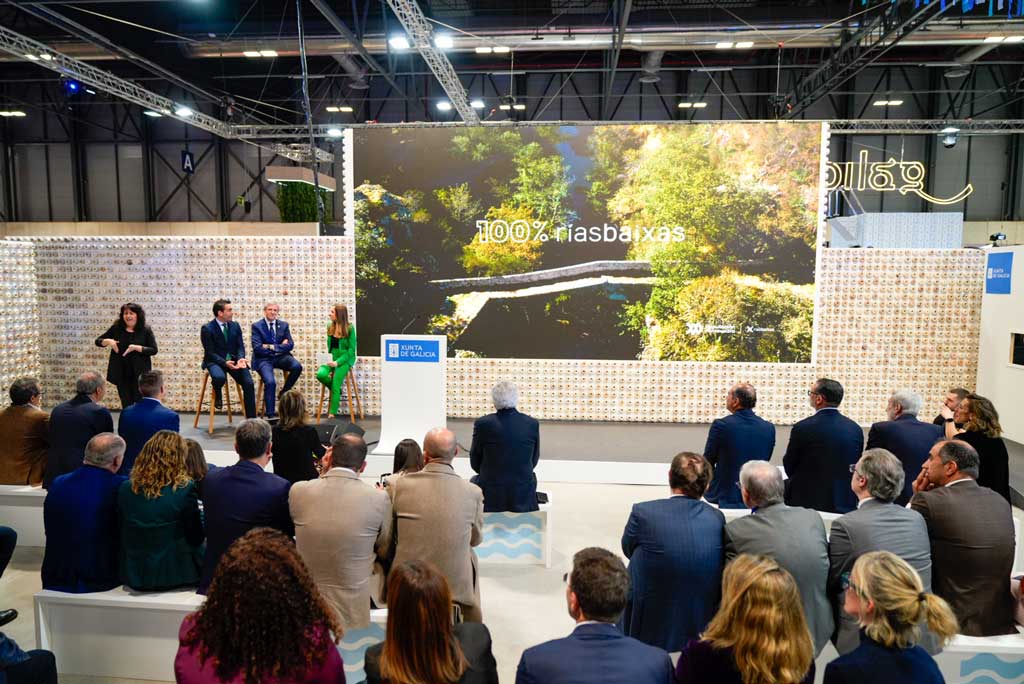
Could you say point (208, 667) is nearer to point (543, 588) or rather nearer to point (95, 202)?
point (543, 588)

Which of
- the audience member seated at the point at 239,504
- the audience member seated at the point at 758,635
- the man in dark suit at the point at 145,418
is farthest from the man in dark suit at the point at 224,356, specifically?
the audience member seated at the point at 758,635

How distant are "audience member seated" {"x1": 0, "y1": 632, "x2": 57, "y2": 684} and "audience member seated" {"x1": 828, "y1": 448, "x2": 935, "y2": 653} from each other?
124 inches

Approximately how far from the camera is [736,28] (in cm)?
984

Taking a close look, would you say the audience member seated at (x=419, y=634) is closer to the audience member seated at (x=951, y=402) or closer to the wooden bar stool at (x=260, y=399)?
the audience member seated at (x=951, y=402)

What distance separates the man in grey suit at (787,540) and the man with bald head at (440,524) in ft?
3.79

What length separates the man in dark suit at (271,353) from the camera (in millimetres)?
A: 7527

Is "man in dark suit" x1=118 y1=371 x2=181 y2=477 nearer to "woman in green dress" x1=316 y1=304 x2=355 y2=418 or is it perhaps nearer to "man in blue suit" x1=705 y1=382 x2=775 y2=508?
"woman in green dress" x1=316 y1=304 x2=355 y2=418

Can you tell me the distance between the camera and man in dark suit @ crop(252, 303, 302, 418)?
7.53 meters

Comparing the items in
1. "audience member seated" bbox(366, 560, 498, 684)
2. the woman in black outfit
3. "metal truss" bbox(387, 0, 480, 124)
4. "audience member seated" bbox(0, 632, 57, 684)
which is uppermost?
"metal truss" bbox(387, 0, 480, 124)

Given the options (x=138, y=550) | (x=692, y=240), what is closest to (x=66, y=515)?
(x=138, y=550)

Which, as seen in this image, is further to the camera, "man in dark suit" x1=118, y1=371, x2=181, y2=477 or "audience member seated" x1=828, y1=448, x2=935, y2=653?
"man in dark suit" x1=118, y1=371, x2=181, y2=477

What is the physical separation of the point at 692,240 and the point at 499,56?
8.03 m

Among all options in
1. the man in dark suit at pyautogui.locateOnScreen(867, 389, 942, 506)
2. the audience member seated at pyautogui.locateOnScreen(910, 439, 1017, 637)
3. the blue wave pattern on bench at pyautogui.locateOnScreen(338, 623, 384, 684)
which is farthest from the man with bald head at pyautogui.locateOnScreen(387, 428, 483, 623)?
the man in dark suit at pyautogui.locateOnScreen(867, 389, 942, 506)

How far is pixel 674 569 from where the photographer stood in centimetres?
264
